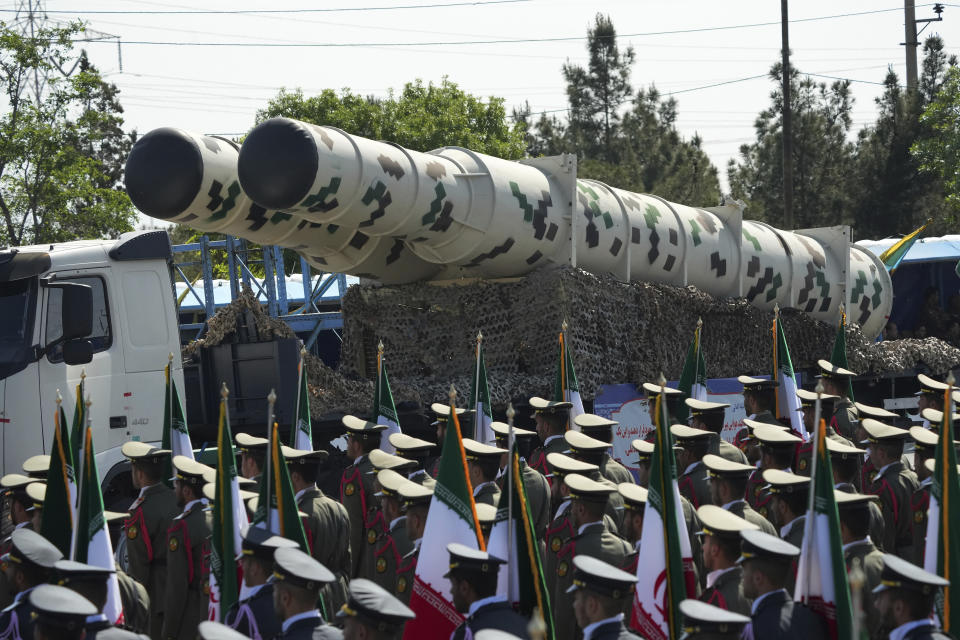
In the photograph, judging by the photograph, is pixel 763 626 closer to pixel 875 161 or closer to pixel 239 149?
pixel 239 149

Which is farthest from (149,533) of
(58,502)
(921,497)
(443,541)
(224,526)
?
(921,497)

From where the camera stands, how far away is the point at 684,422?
880cm

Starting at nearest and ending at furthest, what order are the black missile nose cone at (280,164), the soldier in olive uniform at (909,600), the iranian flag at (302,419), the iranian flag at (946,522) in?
1. the soldier in olive uniform at (909,600)
2. the iranian flag at (946,522)
3. the black missile nose cone at (280,164)
4. the iranian flag at (302,419)

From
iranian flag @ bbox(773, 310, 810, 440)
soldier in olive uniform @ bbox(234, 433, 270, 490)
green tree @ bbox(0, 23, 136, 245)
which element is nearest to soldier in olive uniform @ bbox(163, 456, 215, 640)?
soldier in olive uniform @ bbox(234, 433, 270, 490)

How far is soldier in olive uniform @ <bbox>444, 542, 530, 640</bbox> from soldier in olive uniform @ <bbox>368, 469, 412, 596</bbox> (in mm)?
1283

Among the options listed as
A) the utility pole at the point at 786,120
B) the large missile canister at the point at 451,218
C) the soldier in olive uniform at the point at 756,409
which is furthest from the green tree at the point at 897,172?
the soldier in olive uniform at the point at 756,409

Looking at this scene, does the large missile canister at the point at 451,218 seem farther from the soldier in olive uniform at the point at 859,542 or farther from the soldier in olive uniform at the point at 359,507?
the soldier in olive uniform at the point at 859,542

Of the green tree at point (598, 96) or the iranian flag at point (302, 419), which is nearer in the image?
the iranian flag at point (302, 419)

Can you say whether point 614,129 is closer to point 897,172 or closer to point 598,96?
point 598,96

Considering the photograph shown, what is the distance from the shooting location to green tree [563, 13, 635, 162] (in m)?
38.5

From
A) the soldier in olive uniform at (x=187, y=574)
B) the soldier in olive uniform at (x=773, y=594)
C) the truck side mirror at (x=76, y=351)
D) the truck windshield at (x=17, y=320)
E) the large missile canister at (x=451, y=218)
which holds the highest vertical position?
the large missile canister at (x=451, y=218)

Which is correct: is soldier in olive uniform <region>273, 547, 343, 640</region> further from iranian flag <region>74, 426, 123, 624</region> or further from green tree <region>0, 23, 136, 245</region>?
green tree <region>0, 23, 136, 245</region>

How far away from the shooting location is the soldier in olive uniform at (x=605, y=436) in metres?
6.92

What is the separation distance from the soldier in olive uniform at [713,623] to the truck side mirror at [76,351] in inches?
203
